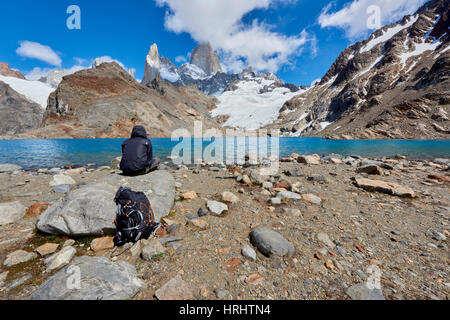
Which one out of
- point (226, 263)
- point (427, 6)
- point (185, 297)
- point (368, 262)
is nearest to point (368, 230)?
point (368, 262)

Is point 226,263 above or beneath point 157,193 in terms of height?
beneath

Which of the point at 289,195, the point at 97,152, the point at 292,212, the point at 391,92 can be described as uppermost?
the point at 391,92

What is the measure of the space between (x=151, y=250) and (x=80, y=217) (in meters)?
1.87

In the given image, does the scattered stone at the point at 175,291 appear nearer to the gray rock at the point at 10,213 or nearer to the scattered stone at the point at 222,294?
the scattered stone at the point at 222,294

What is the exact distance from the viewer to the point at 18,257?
9.41ft

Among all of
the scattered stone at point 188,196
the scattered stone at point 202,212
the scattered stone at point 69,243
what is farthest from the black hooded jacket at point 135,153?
the scattered stone at point 202,212

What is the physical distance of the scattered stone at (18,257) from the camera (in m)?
2.78

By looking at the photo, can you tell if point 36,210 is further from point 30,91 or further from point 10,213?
point 30,91

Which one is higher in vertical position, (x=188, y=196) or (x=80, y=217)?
(x=80, y=217)

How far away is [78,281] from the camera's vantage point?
212 cm

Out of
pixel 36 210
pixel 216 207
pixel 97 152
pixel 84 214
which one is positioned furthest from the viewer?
pixel 97 152

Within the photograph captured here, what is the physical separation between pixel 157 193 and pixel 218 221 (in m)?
1.97

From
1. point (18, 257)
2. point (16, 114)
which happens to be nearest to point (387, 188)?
point (18, 257)

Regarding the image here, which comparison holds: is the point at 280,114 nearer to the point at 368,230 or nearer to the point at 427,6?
the point at 427,6
